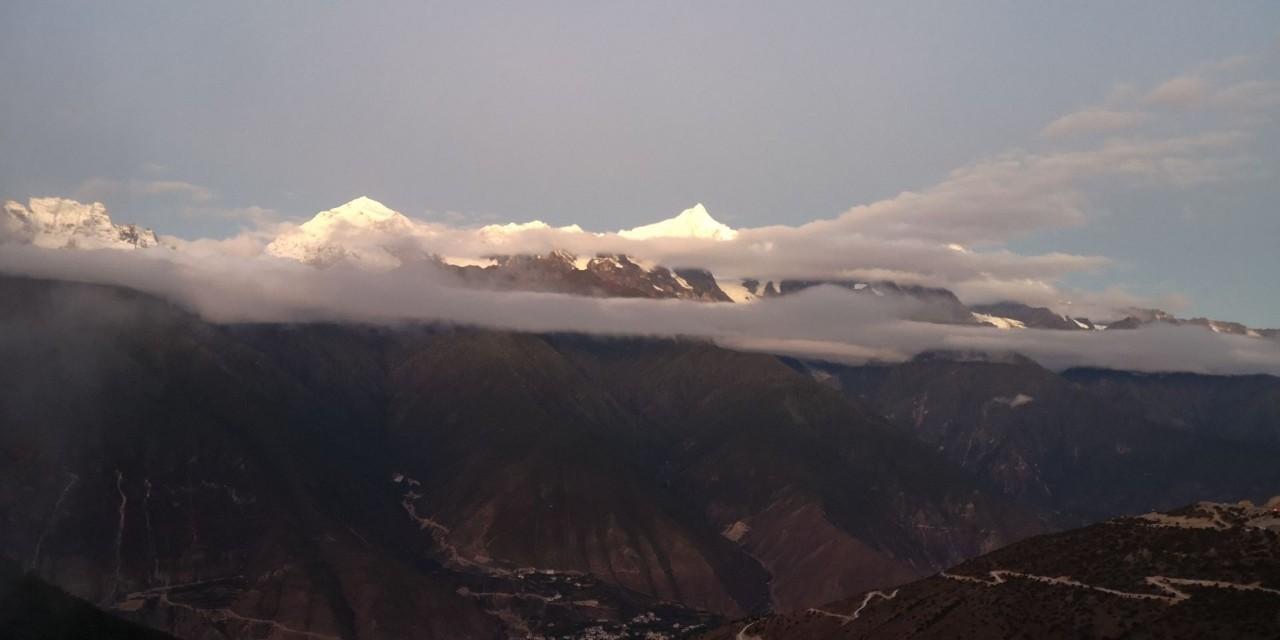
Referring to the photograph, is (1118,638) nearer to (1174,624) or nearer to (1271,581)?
(1174,624)

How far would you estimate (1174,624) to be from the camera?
645 ft

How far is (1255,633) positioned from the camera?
184625 mm

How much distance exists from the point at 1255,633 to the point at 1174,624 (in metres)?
13.4

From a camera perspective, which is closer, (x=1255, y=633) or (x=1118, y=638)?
(x=1255, y=633)

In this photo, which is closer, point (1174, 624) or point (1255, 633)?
point (1255, 633)

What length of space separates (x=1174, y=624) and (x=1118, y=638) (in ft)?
25.0

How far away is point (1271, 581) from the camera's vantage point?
199 m

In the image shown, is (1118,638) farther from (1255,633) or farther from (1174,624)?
(1255,633)

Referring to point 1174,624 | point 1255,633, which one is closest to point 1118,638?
point 1174,624

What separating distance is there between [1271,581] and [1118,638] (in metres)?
22.1

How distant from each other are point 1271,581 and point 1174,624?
1527 cm

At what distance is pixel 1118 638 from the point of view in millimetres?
199625

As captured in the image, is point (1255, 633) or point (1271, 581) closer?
point (1255, 633)
